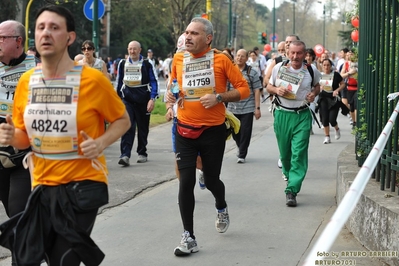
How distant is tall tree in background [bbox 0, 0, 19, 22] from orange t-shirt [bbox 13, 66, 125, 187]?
36387 mm

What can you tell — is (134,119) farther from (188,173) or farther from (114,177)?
(188,173)

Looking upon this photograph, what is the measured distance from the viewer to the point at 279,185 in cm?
1012

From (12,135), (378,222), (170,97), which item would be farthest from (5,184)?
(378,222)

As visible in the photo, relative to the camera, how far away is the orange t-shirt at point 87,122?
13.8ft

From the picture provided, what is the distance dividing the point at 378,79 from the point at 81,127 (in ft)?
13.5

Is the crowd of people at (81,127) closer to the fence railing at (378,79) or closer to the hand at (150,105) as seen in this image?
the fence railing at (378,79)

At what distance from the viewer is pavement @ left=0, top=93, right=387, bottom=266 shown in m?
6.48

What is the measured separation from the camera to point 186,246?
21.2 feet

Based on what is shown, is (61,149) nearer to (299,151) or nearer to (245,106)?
(299,151)

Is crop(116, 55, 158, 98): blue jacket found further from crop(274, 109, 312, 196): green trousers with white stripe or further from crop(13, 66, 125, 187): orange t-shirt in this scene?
crop(13, 66, 125, 187): orange t-shirt

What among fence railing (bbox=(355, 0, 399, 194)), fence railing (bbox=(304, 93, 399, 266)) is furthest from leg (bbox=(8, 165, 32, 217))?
fence railing (bbox=(355, 0, 399, 194))

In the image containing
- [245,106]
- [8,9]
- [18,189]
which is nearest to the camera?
[18,189]

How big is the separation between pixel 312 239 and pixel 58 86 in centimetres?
355

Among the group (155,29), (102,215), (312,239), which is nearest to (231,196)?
(102,215)
